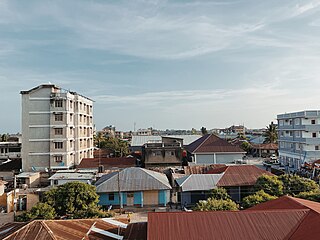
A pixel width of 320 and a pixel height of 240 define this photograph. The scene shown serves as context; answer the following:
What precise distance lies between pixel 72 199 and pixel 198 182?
8896mm

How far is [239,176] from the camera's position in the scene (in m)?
22.4

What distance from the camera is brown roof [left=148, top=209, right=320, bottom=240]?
31.7 feet

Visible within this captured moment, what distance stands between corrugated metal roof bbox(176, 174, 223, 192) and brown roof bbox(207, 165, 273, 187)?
48 centimetres

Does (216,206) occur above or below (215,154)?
below

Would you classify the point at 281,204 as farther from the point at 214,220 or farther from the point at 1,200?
the point at 1,200

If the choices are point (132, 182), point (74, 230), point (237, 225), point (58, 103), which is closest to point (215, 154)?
Answer: point (132, 182)

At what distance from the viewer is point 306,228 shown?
9586mm

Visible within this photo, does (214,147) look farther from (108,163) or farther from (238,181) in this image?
(238,181)

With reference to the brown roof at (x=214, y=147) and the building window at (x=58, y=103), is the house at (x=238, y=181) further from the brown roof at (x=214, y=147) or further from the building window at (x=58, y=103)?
the building window at (x=58, y=103)

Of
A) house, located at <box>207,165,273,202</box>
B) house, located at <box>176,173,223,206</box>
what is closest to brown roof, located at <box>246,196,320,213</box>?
house, located at <box>176,173,223,206</box>

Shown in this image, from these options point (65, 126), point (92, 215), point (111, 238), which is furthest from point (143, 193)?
→ point (65, 126)

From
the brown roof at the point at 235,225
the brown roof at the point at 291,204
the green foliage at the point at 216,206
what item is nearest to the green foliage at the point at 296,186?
the green foliage at the point at 216,206

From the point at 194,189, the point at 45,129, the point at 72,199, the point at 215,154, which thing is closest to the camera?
the point at 72,199

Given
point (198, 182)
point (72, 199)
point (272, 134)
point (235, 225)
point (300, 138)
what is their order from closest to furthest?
point (235, 225) < point (72, 199) < point (198, 182) < point (300, 138) < point (272, 134)
